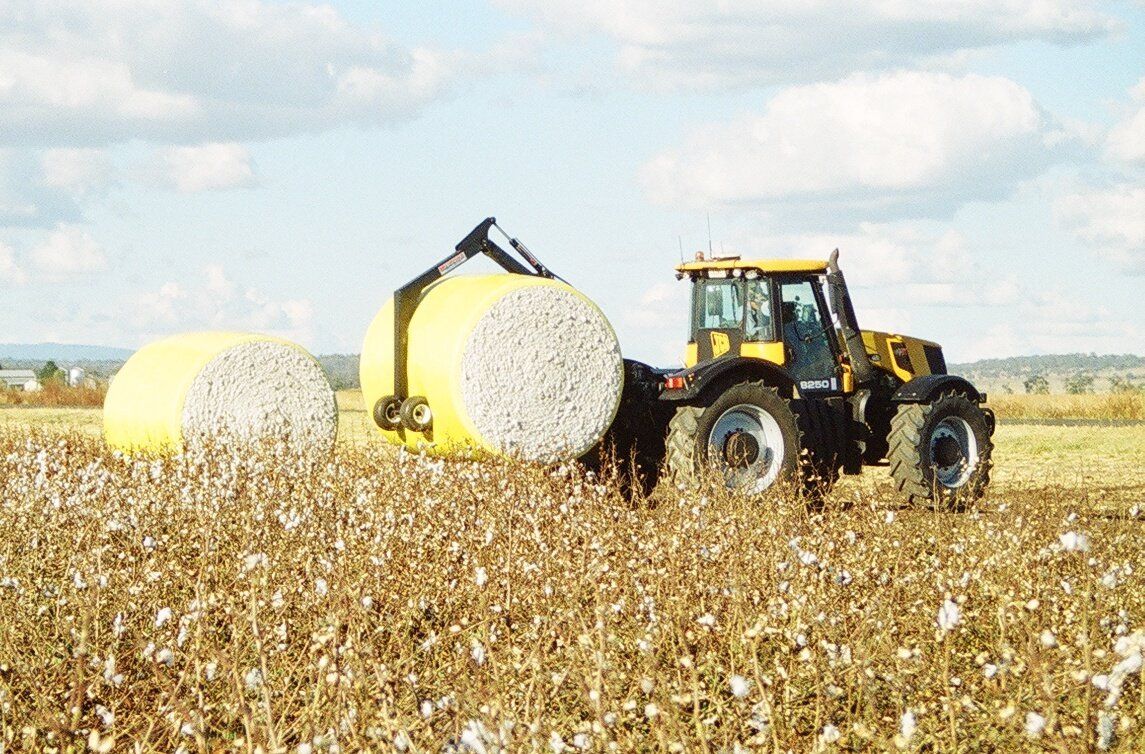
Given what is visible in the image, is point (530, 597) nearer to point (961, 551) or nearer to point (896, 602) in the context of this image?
point (896, 602)

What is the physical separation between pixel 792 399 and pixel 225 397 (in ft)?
16.6

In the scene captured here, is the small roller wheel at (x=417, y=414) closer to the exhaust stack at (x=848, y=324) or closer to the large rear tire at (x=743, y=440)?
the large rear tire at (x=743, y=440)

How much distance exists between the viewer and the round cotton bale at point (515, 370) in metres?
11.0

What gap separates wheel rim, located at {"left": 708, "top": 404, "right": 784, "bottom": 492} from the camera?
11152mm

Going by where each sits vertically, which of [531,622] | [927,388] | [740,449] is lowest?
[531,622]

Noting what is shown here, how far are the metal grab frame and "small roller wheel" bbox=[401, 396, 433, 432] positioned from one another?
0.20 metres

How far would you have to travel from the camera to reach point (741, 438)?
37.0 ft

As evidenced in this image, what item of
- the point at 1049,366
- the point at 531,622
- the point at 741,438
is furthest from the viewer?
the point at 1049,366

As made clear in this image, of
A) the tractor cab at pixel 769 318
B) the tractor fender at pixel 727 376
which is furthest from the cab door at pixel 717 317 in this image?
the tractor fender at pixel 727 376

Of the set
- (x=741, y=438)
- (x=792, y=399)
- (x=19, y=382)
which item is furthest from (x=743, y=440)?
(x=19, y=382)

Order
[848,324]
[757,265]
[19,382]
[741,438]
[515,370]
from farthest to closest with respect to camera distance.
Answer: [19,382] → [848,324] → [757,265] → [741,438] → [515,370]

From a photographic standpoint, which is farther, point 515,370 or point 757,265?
point 757,265

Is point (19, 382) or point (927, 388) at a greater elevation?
point (19, 382)

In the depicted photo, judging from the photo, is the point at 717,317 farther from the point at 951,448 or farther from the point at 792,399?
the point at 951,448
